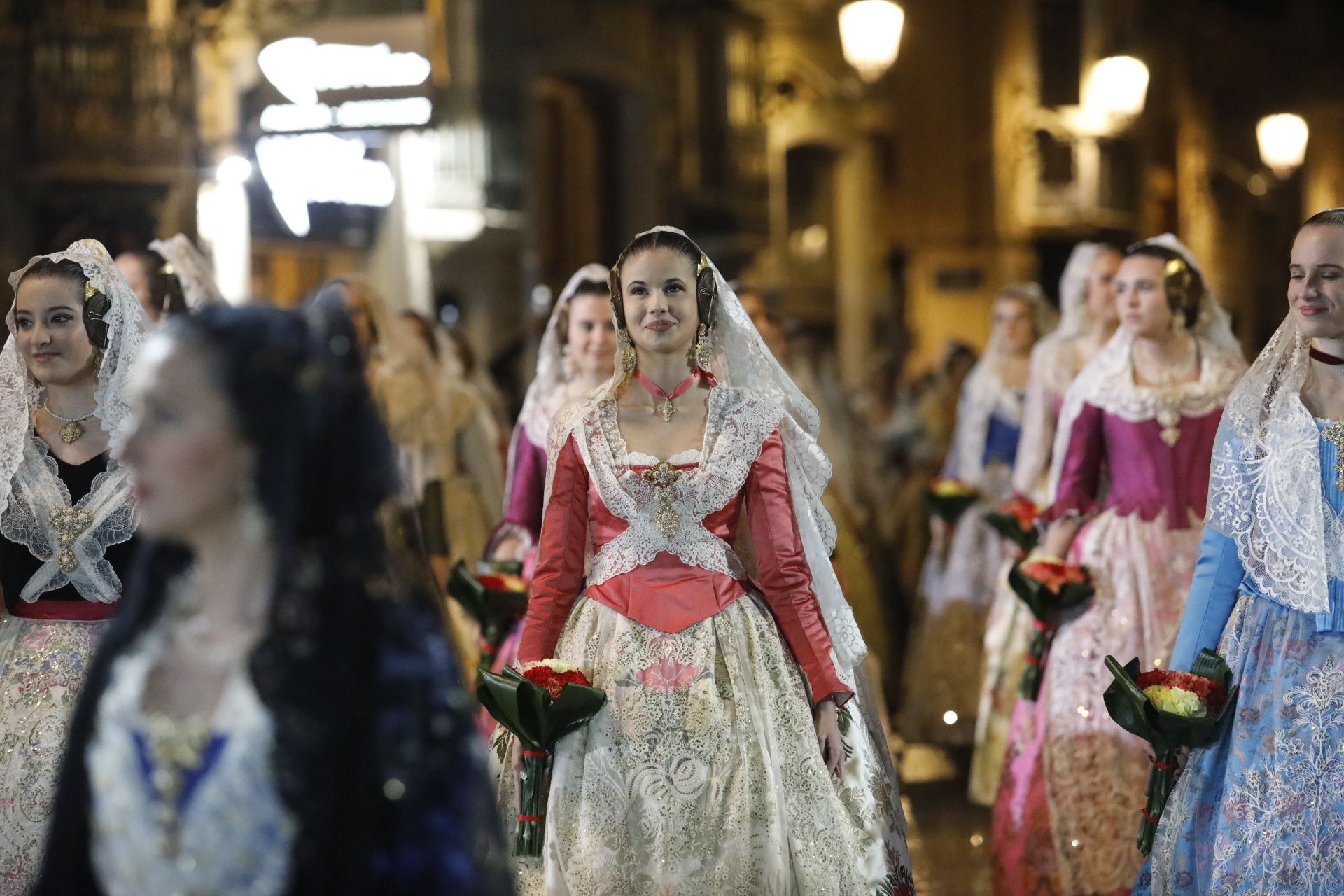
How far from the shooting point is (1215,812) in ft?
13.6

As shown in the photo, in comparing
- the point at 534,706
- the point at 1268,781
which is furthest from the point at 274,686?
the point at 1268,781

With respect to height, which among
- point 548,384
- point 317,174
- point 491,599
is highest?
point 317,174

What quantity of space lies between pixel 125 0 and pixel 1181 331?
349 inches

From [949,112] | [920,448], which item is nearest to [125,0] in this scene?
[920,448]

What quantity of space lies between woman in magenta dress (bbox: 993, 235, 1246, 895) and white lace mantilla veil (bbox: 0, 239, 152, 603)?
120 inches

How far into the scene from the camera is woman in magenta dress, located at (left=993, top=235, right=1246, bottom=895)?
5.47 m

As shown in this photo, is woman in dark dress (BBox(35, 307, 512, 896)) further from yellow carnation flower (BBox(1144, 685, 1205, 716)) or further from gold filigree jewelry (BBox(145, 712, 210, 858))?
yellow carnation flower (BBox(1144, 685, 1205, 716))

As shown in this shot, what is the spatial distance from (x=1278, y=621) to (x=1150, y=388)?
1703mm

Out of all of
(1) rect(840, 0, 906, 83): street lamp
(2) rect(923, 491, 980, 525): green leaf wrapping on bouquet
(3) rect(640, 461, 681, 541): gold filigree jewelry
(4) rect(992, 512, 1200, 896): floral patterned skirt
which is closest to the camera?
(3) rect(640, 461, 681, 541): gold filigree jewelry

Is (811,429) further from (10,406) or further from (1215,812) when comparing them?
(10,406)

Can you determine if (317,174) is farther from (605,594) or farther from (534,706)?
(534,706)

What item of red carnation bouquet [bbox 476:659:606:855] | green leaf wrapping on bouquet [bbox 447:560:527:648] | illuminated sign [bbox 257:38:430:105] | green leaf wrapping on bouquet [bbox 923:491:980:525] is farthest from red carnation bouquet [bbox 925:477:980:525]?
illuminated sign [bbox 257:38:430:105]

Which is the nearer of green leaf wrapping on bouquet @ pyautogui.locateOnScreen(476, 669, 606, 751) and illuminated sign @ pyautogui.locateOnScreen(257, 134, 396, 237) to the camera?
green leaf wrapping on bouquet @ pyautogui.locateOnScreen(476, 669, 606, 751)

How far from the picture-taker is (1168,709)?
4051mm
